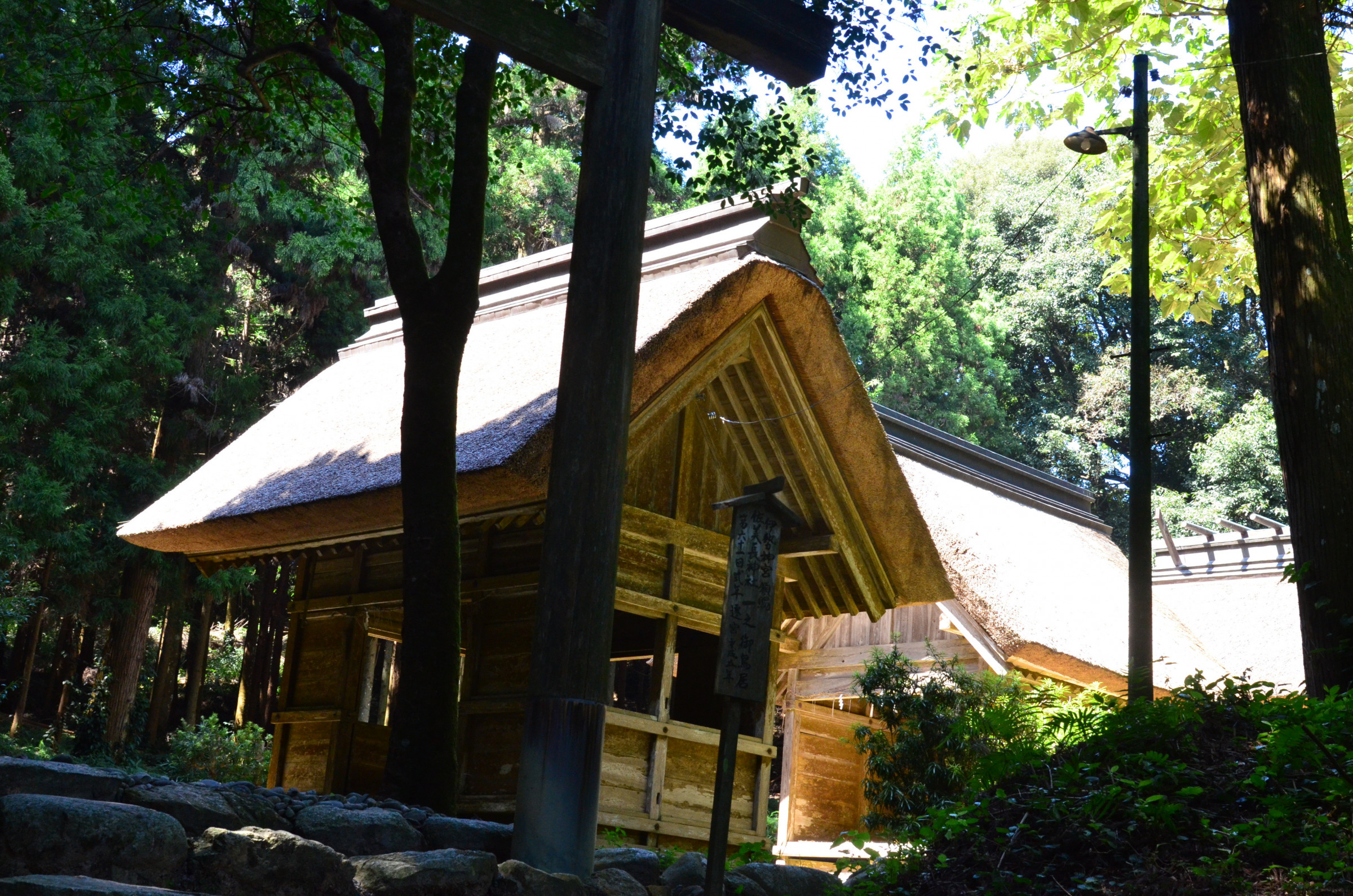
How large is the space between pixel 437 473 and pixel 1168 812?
3803mm

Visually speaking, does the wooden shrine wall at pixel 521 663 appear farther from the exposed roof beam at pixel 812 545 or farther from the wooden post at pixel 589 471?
the wooden post at pixel 589 471

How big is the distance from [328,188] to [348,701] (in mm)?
13519

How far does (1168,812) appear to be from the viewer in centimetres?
471

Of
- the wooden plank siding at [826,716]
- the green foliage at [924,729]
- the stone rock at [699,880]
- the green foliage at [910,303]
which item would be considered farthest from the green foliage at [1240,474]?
the stone rock at [699,880]

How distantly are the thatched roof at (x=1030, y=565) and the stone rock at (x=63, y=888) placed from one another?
937cm

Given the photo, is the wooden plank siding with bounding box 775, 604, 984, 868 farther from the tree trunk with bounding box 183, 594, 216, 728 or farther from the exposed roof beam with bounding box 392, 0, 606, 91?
the tree trunk with bounding box 183, 594, 216, 728

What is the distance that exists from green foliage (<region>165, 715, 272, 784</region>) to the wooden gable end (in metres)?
10.1

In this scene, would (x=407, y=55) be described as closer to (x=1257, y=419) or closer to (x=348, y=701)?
(x=348, y=701)

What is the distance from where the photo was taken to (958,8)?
38.6ft

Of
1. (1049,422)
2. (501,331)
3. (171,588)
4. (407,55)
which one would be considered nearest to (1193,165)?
(501,331)

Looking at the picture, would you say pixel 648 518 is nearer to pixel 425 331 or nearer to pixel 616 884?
pixel 425 331

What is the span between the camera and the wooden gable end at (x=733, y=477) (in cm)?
902

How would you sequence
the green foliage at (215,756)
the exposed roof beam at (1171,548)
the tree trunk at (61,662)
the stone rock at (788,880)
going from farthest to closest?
the tree trunk at (61,662), the exposed roof beam at (1171,548), the green foliage at (215,756), the stone rock at (788,880)

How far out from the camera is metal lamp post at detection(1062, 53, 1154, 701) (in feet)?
25.3
